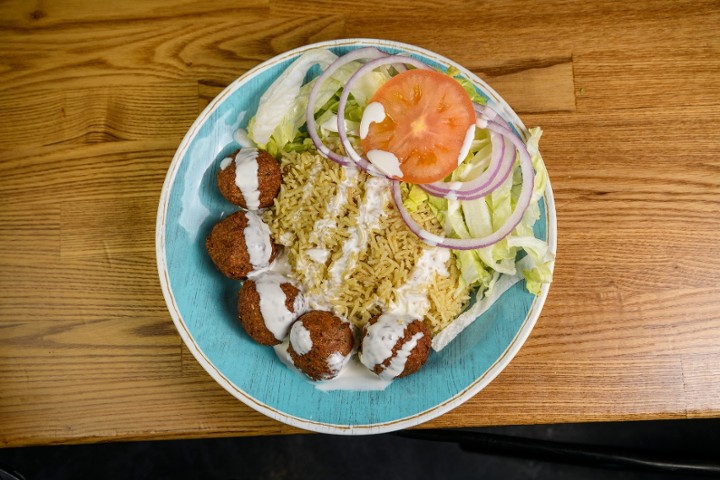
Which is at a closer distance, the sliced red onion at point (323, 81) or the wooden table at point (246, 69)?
the sliced red onion at point (323, 81)

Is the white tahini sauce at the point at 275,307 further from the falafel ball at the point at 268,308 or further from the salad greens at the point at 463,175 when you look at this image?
the salad greens at the point at 463,175

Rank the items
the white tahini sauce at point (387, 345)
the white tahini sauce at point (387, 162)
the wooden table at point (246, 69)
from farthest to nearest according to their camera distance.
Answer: the wooden table at point (246, 69)
the white tahini sauce at point (387, 162)
the white tahini sauce at point (387, 345)

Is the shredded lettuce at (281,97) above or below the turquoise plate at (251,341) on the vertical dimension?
above

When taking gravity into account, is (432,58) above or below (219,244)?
above

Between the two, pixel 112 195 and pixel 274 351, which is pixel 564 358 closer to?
pixel 274 351

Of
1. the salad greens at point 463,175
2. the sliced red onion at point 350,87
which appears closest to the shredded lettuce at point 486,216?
the salad greens at point 463,175

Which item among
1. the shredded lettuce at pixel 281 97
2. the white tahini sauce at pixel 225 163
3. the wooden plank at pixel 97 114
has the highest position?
the shredded lettuce at pixel 281 97

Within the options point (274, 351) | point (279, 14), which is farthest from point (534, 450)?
point (279, 14)
